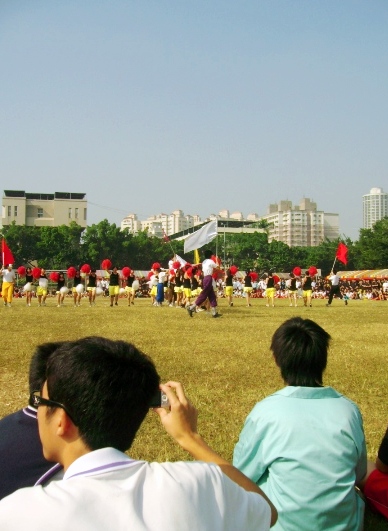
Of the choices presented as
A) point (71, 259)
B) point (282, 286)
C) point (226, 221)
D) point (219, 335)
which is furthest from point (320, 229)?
point (219, 335)

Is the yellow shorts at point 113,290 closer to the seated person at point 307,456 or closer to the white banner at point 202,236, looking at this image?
the white banner at point 202,236

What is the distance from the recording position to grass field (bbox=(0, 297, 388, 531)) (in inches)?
236

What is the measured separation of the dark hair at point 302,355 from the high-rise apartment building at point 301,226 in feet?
582

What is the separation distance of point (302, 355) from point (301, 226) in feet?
599

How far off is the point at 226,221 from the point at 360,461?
146 m

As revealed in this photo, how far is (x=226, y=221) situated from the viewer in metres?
149

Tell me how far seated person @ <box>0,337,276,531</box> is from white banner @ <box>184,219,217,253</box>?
23.5 m

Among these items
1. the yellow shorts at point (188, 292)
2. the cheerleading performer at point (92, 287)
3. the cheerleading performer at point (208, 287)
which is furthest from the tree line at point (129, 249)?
the cheerleading performer at point (208, 287)

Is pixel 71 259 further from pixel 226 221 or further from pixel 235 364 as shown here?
pixel 235 364

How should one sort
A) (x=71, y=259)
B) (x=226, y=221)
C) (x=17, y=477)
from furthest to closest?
(x=226, y=221) → (x=71, y=259) → (x=17, y=477)

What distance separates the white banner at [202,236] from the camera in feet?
84.6

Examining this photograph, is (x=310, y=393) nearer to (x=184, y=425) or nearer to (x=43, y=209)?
(x=184, y=425)

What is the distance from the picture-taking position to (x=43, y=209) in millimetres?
121188

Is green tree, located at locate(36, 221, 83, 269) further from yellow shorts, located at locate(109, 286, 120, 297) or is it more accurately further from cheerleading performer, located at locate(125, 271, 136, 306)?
yellow shorts, located at locate(109, 286, 120, 297)
